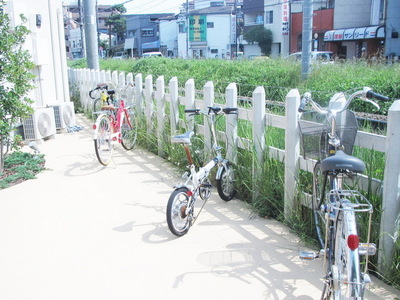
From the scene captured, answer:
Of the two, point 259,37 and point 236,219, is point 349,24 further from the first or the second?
point 236,219

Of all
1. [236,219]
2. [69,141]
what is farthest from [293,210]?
[69,141]

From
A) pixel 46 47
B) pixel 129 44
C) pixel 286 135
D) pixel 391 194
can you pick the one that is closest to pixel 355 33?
pixel 46 47

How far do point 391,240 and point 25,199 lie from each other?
14.1ft

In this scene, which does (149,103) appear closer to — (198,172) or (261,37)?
(198,172)

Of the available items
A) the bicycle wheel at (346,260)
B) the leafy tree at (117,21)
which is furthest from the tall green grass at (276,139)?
the leafy tree at (117,21)

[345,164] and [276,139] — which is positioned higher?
[345,164]

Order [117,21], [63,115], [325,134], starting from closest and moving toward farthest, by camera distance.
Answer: [325,134] < [63,115] < [117,21]

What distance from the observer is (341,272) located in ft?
9.41

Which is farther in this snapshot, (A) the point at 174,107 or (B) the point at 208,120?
(A) the point at 174,107

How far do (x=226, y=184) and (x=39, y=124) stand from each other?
5070 millimetres

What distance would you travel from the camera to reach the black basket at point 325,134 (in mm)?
3521

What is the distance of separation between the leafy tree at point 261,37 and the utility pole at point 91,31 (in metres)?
36.9

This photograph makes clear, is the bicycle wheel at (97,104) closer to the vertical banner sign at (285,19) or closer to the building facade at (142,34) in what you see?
the vertical banner sign at (285,19)

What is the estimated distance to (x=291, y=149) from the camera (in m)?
4.74
